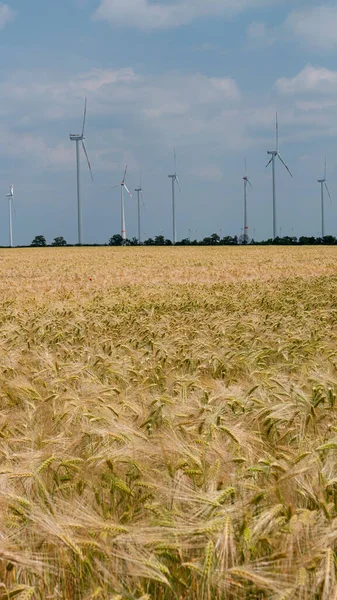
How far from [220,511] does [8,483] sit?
0.93 metres

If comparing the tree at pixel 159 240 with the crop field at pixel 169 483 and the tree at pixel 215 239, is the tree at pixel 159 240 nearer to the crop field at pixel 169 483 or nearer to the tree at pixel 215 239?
the tree at pixel 215 239

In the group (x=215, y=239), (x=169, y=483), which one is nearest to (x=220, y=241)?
(x=215, y=239)

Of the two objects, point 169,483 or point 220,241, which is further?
point 220,241

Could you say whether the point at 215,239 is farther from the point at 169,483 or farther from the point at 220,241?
the point at 169,483

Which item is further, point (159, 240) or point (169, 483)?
point (159, 240)

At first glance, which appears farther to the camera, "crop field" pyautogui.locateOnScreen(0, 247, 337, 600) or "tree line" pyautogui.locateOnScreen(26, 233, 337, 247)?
"tree line" pyautogui.locateOnScreen(26, 233, 337, 247)

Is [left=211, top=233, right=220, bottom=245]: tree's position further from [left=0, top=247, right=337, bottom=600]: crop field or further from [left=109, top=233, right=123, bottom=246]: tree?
[left=0, top=247, right=337, bottom=600]: crop field

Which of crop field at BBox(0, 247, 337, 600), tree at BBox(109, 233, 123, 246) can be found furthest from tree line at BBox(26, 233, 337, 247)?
crop field at BBox(0, 247, 337, 600)

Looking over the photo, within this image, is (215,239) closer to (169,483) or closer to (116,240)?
(116,240)

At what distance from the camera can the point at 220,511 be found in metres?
2.29

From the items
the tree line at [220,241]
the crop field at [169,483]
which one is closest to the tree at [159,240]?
the tree line at [220,241]

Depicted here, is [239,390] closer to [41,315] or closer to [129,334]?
[129,334]

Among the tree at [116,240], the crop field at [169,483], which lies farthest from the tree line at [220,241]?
the crop field at [169,483]

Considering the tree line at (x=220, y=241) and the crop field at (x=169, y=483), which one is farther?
the tree line at (x=220, y=241)
